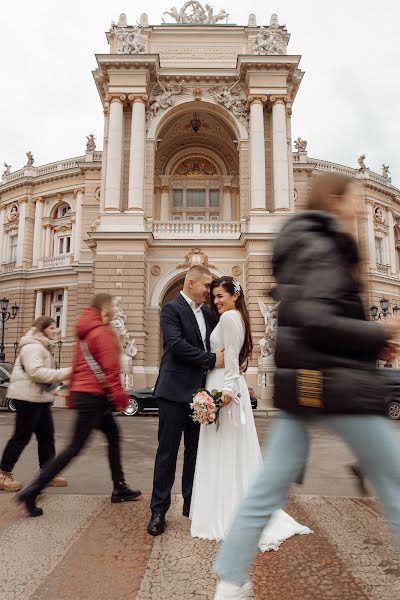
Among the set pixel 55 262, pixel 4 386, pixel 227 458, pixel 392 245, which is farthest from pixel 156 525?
pixel 392 245

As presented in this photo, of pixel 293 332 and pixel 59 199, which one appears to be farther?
pixel 59 199

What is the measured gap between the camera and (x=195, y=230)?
2461 cm

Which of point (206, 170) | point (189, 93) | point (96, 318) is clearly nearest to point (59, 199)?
point (206, 170)

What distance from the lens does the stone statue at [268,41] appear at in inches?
1022

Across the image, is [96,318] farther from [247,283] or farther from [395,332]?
[247,283]

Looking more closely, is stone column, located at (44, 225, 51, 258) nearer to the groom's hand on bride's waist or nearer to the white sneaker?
the groom's hand on bride's waist

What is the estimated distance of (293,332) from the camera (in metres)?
2.11

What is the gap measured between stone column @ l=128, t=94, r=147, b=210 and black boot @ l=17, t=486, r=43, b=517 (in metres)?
20.8

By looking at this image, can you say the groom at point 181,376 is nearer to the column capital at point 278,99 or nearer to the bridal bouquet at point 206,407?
the bridal bouquet at point 206,407

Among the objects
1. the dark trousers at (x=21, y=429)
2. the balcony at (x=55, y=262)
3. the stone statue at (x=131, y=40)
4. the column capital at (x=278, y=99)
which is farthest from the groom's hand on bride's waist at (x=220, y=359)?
the balcony at (x=55, y=262)

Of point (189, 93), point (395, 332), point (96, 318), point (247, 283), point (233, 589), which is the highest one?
point (189, 93)

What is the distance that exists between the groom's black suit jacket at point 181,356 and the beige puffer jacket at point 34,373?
4.57 ft

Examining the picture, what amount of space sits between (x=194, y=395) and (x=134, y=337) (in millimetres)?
19125

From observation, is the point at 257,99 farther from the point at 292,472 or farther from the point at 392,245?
the point at 292,472
